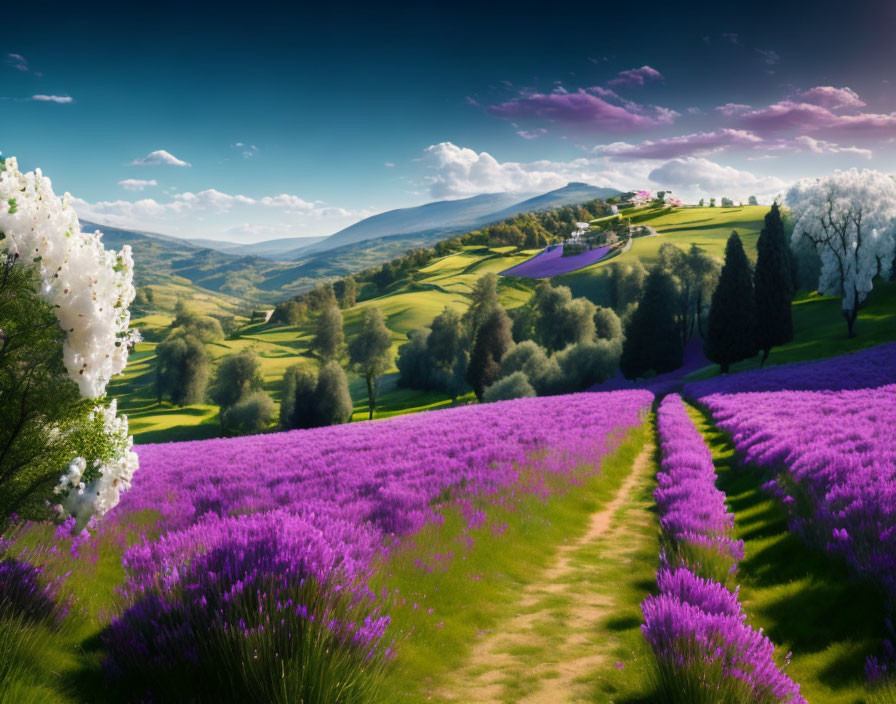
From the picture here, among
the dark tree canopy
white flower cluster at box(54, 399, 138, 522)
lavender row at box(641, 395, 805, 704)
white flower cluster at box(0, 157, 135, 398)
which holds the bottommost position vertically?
the dark tree canopy

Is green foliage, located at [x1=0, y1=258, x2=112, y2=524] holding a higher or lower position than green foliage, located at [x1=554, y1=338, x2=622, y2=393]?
higher

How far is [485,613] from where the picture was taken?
5.98 meters

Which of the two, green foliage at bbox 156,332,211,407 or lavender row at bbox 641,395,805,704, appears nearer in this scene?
lavender row at bbox 641,395,805,704

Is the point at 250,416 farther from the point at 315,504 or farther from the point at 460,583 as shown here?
the point at 460,583

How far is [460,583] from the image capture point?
6391 mm

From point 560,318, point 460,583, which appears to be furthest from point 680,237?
point 460,583

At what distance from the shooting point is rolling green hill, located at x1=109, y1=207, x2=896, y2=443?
58.2 meters

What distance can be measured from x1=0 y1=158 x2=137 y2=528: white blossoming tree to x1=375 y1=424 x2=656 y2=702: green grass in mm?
2819

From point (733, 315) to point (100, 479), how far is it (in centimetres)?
5766

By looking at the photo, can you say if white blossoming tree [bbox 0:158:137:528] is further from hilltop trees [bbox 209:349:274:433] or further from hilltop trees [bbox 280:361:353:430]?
hilltop trees [bbox 209:349:274:433]

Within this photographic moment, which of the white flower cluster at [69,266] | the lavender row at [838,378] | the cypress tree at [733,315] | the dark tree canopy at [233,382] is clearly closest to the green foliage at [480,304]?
the dark tree canopy at [233,382]

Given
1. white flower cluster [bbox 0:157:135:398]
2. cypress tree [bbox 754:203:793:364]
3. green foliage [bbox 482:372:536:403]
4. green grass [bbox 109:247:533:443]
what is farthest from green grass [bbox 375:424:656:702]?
cypress tree [bbox 754:203:793:364]

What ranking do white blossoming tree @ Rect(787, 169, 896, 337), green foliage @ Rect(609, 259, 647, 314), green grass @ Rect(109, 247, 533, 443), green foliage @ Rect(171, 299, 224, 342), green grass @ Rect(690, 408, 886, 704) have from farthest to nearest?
green foliage @ Rect(171, 299, 224, 342) < green foliage @ Rect(609, 259, 647, 314) < green grass @ Rect(109, 247, 533, 443) < white blossoming tree @ Rect(787, 169, 896, 337) < green grass @ Rect(690, 408, 886, 704)

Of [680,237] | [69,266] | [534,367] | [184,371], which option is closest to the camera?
[69,266]
